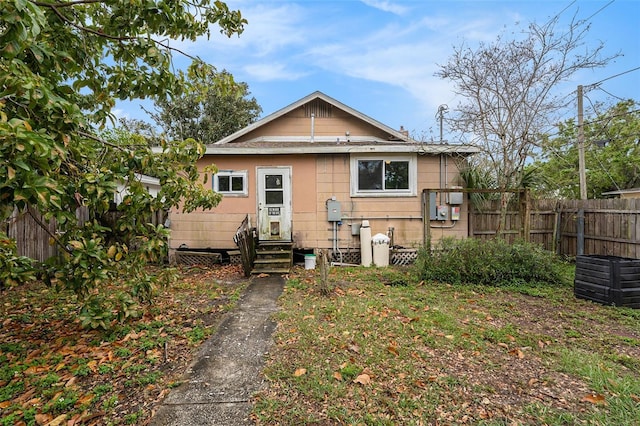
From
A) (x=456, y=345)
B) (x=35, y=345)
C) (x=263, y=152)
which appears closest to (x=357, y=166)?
(x=263, y=152)

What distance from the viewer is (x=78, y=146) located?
2.99 meters

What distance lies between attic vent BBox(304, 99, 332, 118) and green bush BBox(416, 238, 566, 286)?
7.00 metres

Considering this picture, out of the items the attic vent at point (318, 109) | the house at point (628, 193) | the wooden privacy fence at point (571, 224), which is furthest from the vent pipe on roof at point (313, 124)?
the house at point (628, 193)

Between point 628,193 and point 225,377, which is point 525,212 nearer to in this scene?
point 225,377

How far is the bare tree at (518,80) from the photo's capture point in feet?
23.4

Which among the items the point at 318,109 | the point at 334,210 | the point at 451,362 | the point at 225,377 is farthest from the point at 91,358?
the point at 318,109

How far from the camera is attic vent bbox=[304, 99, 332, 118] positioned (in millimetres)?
11078

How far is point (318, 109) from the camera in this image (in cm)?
1111

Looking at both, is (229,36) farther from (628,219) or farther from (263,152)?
(628,219)

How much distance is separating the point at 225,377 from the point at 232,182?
237 inches

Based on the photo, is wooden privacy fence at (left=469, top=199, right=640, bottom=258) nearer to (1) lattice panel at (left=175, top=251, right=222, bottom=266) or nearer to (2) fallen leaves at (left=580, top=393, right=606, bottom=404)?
(2) fallen leaves at (left=580, top=393, right=606, bottom=404)

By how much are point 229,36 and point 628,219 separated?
8730 millimetres

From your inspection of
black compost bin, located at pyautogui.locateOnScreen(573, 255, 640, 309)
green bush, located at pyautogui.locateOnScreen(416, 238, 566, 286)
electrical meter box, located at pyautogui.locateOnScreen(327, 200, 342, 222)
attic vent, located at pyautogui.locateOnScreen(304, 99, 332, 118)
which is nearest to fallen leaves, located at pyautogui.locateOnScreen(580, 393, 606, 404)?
black compost bin, located at pyautogui.locateOnScreen(573, 255, 640, 309)

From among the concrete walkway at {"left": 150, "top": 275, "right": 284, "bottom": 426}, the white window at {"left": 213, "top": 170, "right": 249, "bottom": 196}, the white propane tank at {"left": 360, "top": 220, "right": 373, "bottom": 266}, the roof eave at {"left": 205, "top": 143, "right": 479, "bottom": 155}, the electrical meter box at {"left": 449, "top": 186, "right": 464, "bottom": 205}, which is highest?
the roof eave at {"left": 205, "top": 143, "right": 479, "bottom": 155}
